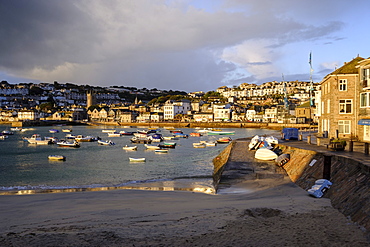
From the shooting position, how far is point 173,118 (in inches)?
6191

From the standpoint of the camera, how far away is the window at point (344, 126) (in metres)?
27.6

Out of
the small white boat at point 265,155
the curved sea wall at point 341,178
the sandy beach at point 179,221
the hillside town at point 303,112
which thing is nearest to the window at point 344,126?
the hillside town at point 303,112

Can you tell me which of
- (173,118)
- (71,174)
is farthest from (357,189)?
(173,118)

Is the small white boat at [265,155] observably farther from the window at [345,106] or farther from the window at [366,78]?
the window at [366,78]

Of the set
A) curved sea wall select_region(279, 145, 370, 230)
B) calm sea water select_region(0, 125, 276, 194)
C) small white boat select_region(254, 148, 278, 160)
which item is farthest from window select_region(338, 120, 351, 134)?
calm sea water select_region(0, 125, 276, 194)

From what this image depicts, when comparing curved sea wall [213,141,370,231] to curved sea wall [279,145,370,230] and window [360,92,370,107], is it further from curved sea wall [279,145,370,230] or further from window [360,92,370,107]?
window [360,92,370,107]

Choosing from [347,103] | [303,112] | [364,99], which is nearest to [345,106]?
[347,103]

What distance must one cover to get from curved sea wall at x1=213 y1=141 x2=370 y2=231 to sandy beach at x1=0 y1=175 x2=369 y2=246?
16.8 inches

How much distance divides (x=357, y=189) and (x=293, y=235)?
417 cm

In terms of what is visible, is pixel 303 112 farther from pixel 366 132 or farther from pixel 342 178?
pixel 342 178

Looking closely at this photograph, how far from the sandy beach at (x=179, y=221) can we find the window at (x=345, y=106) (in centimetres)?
1495

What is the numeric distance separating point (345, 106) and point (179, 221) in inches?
867

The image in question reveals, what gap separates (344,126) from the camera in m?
27.8

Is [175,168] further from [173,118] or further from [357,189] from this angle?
[173,118]
